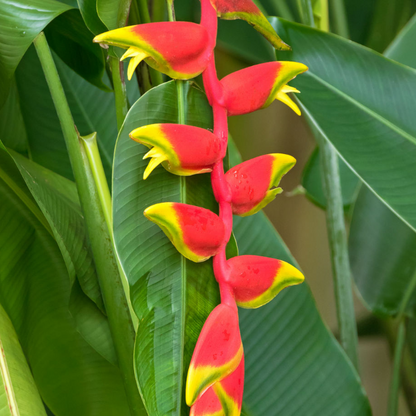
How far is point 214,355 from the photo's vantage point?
0.22m

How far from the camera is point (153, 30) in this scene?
249 millimetres

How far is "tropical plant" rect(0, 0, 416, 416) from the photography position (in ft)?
0.82

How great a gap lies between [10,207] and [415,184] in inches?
15.0

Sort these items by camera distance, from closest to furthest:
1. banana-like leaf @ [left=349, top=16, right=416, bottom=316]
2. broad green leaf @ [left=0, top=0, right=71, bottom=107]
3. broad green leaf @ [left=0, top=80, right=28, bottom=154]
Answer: broad green leaf @ [left=0, top=0, right=71, bottom=107]
broad green leaf @ [left=0, top=80, right=28, bottom=154]
banana-like leaf @ [left=349, top=16, right=416, bottom=316]

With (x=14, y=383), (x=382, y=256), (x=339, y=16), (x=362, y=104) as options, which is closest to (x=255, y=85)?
(x=362, y=104)

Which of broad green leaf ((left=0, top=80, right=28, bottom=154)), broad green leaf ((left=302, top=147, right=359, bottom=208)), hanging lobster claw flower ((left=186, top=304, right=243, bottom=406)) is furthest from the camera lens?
broad green leaf ((left=302, top=147, right=359, bottom=208))

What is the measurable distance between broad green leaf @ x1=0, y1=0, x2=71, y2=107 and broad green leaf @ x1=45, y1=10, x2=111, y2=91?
2.1 inches

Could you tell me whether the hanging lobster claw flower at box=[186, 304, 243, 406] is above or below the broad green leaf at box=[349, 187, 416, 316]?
above

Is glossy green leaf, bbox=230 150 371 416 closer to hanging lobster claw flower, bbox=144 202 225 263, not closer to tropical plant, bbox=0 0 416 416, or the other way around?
tropical plant, bbox=0 0 416 416

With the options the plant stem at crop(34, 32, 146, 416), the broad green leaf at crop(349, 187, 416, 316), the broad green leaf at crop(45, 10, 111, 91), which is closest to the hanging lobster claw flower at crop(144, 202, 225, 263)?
the plant stem at crop(34, 32, 146, 416)

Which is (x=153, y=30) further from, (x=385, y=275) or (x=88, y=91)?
(x=385, y=275)

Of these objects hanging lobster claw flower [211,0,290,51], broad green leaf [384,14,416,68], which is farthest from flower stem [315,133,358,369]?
hanging lobster claw flower [211,0,290,51]

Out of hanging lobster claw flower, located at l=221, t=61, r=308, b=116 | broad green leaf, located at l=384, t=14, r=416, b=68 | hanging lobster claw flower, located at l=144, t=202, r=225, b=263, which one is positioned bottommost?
hanging lobster claw flower, located at l=144, t=202, r=225, b=263

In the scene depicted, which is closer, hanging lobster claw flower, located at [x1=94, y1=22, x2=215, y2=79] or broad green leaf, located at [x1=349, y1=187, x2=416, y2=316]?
hanging lobster claw flower, located at [x1=94, y1=22, x2=215, y2=79]
